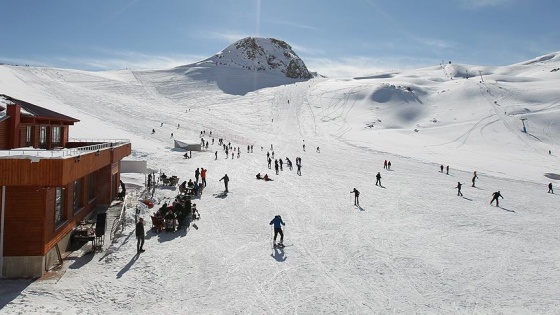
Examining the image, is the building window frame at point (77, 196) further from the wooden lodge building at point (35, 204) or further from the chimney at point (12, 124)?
the chimney at point (12, 124)

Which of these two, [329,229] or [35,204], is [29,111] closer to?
[35,204]

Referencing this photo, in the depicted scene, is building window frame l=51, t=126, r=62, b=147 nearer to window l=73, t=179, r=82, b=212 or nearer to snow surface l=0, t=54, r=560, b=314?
window l=73, t=179, r=82, b=212

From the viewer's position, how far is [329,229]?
17.1m

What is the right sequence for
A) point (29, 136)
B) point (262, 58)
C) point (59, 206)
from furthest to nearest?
point (262, 58) < point (29, 136) < point (59, 206)

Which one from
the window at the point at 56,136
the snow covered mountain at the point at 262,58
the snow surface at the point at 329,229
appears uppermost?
the snow covered mountain at the point at 262,58

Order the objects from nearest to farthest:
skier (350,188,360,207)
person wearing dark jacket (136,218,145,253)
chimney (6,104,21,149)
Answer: person wearing dark jacket (136,218,145,253) < chimney (6,104,21,149) < skier (350,188,360,207)

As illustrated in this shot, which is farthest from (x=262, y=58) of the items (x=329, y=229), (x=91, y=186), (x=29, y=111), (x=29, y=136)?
(x=329, y=229)

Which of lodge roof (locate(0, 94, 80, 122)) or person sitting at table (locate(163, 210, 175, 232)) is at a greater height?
lodge roof (locate(0, 94, 80, 122))

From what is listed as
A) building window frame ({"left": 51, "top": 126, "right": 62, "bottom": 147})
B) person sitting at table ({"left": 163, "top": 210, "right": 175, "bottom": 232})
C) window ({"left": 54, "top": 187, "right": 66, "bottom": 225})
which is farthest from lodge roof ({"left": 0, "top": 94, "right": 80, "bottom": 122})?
person sitting at table ({"left": 163, "top": 210, "right": 175, "bottom": 232})

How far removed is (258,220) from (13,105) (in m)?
10.5

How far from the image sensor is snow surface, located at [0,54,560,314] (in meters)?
10.3

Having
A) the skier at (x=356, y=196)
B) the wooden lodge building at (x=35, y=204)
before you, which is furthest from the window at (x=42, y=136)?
the skier at (x=356, y=196)

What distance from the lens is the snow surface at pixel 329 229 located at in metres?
10.3

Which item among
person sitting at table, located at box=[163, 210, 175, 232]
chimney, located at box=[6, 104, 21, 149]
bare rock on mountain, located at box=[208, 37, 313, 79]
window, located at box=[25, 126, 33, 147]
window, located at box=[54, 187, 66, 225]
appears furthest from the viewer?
bare rock on mountain, located at box=[208, 37, 313, 79]
